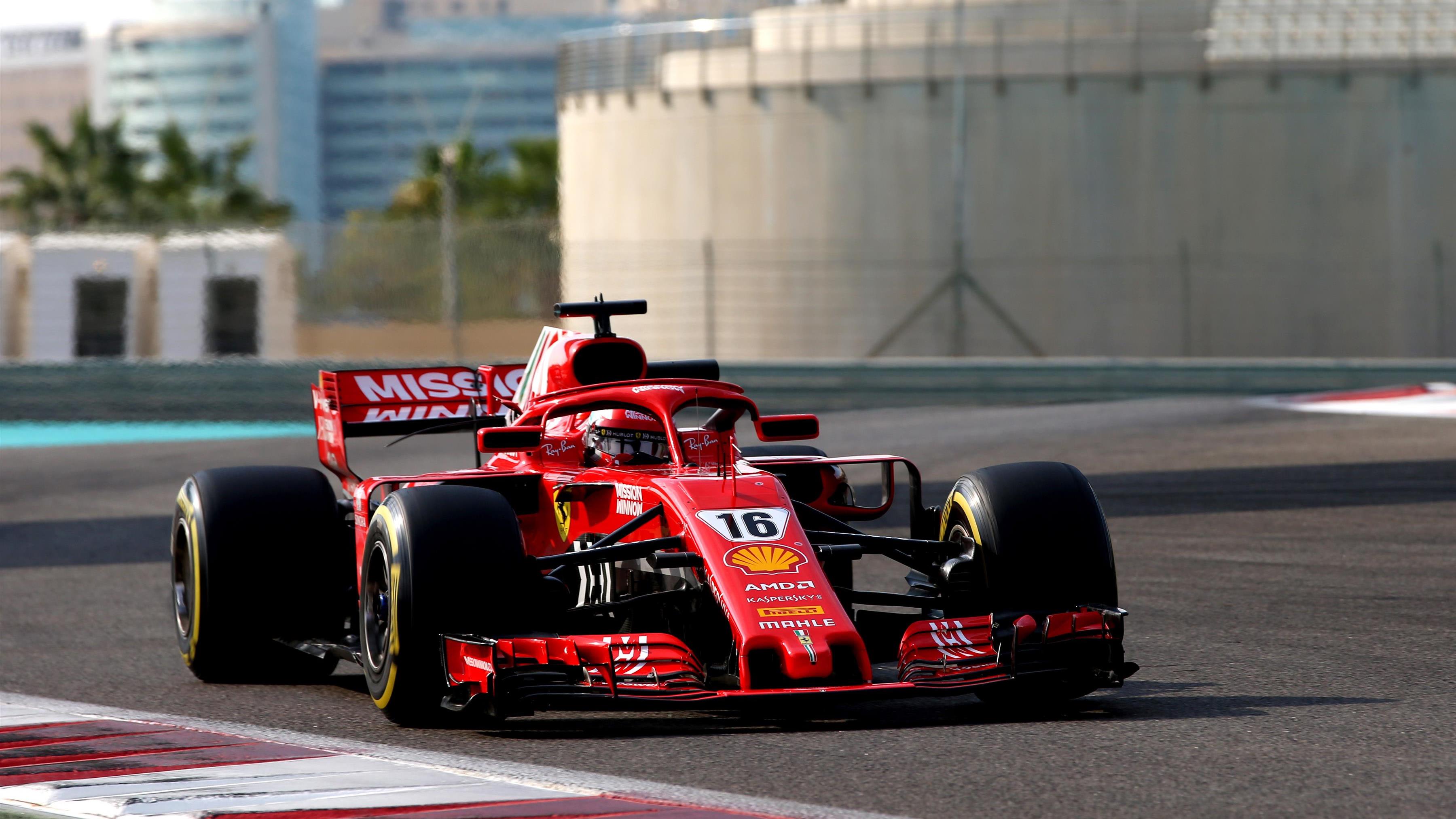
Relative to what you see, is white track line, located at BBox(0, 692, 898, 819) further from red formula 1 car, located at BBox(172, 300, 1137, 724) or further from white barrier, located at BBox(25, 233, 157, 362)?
white barrier, located at BBox(25, 233, 157, 362)

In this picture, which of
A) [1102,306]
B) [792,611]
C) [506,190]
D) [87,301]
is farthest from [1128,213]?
[506,190]

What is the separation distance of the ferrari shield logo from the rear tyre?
153 centimetres

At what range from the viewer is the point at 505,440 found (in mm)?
7133

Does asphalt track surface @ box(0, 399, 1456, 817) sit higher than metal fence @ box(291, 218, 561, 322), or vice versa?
metal fence @ box(291, 218, 561, 322)

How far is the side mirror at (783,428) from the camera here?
759 centimetres

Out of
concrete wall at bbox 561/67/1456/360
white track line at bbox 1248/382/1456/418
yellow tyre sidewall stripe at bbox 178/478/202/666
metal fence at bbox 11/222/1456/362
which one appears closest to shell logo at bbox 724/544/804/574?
yellow tyre sidewall stripe at bbox 178/478/202/666

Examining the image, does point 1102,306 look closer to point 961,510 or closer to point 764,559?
point 961,510

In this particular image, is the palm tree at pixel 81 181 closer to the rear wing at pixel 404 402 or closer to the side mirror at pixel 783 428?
the rear wing at pixel 404 402

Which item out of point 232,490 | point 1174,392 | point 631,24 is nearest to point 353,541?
point 232,490

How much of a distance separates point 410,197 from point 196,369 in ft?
143

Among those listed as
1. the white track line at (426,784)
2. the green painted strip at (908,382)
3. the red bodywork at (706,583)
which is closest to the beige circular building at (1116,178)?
the green painted strip at (908,382)

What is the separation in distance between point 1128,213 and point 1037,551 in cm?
2365

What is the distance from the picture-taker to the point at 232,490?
7.88m

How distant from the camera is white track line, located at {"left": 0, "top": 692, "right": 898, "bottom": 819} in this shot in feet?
16.5
